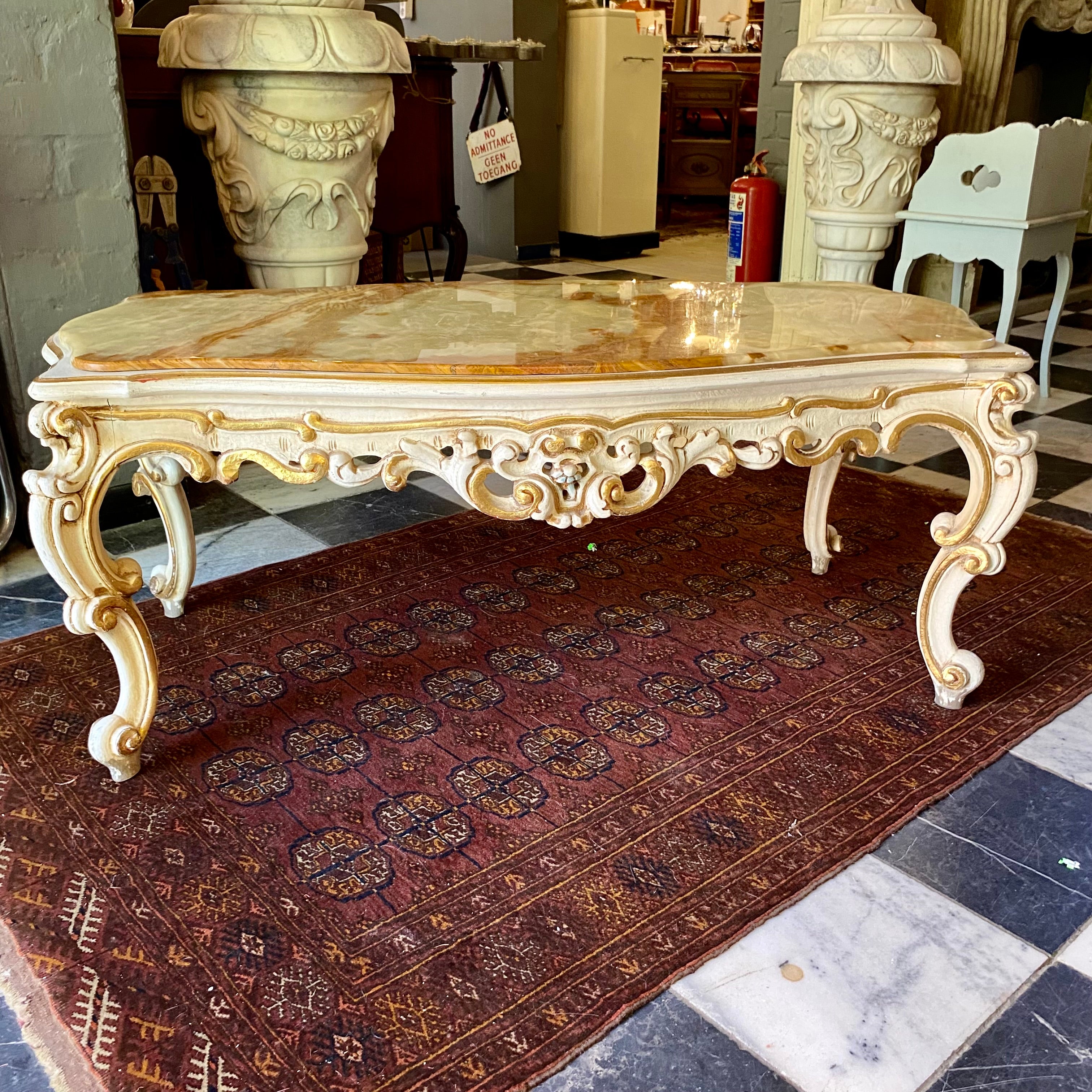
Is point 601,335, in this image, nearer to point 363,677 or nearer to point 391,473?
point 391,473

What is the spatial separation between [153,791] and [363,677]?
0.37 m

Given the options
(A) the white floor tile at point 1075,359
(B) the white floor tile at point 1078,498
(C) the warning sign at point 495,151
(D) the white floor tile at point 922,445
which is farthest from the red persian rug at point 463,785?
(C) the warning sign at point 495,151

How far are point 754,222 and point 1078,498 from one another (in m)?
1.82

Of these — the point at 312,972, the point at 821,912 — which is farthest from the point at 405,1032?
the point at 821,912

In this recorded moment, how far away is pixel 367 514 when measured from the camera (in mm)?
2316

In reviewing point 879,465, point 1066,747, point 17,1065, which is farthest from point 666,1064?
point 879,465

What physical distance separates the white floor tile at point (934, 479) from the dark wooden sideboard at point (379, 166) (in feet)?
5.27

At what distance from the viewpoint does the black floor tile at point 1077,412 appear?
3000 mm

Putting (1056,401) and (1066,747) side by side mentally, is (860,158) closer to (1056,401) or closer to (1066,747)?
(1056,401)

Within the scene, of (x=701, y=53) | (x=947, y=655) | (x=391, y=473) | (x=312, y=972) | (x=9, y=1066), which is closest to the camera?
(x=9, y=1066)

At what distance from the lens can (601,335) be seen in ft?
4.53

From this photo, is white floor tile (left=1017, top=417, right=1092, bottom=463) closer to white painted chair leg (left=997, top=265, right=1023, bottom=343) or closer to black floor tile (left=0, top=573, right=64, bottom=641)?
white painted chair leg (left=997, top=265, right=1023, bottom=343)

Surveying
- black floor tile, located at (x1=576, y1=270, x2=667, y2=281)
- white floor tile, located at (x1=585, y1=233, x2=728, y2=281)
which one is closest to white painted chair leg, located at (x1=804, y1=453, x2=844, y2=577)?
white floor tile, located at (x1=585, y1=233, x2=728, y2=281)

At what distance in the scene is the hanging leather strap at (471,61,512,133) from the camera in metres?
4.97
